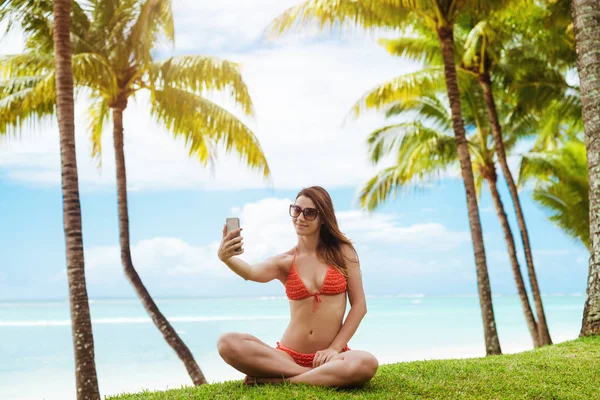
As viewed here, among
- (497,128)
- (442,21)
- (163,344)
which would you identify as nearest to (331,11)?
(442,21)

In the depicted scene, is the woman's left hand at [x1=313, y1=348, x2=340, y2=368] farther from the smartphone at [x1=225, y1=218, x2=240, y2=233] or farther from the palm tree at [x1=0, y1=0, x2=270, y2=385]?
the palm tree at [x1=0, y1=0, x2=270, y2=385]

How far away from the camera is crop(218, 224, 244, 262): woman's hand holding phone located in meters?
4.49

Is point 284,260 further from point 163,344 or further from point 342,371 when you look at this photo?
point 163,344

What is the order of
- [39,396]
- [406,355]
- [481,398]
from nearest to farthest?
[481,398], [39,396], [406,355]

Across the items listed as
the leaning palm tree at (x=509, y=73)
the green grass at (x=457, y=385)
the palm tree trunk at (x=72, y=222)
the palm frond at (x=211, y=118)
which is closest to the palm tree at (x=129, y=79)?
the palm frond at (x=211, y=118)

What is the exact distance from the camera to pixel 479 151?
20.1 m

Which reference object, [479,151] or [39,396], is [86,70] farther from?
[39,396]

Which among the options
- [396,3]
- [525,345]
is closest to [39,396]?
[396,3]

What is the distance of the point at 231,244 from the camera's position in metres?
4.49

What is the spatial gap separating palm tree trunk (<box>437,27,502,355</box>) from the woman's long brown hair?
341 inches

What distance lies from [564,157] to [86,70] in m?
14.6

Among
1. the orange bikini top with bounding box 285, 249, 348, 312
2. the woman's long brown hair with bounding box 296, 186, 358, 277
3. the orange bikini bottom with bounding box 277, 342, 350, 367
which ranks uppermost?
the woman's long brown hair with bounding box 296, 186, 358, 277

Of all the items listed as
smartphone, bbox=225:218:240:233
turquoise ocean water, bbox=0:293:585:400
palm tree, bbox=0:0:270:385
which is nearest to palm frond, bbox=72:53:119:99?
palm tree, bbox=0:0:270:385

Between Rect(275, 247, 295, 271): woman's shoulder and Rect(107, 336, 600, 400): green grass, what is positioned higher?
Rect(275, 247, 295, 271): woman's shoulder
